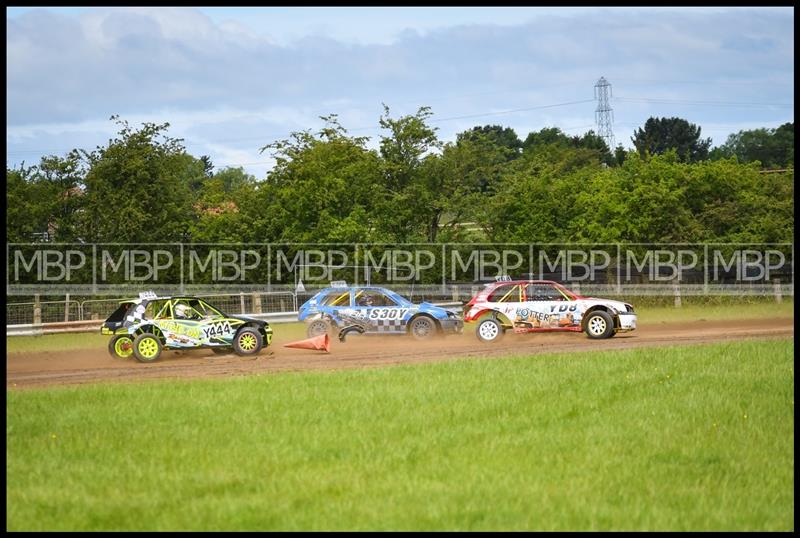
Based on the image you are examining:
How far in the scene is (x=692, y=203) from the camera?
4609 cm

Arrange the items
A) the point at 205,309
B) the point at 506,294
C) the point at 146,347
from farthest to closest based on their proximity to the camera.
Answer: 1. the point at 506,294
2. the point at 205,309
3. the point at 146,347

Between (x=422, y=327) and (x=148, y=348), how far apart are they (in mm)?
6989

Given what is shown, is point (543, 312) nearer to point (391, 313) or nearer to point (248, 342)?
point (391, 313)

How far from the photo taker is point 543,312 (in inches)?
992

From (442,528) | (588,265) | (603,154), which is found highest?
(603,154)

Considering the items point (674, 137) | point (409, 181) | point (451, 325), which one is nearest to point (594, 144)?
point (674, 137)

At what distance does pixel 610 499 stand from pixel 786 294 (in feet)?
109

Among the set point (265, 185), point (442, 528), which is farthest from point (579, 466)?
point (265, 185)

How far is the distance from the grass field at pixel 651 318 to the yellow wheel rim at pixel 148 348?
16.6ft

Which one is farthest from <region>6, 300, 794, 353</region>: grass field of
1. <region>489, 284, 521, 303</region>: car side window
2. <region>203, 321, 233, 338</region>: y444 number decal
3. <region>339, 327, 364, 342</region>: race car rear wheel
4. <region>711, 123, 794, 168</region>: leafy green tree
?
<region>711, 123, 794, 168</region>: leafy green tree

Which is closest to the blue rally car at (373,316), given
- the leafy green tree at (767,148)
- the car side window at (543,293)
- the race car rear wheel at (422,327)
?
the race car rear wheel at (422,327)

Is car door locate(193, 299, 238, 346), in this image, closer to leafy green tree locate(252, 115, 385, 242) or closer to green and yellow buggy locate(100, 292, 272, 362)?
green and yellow buggy locate(100, 292, 272, 362)

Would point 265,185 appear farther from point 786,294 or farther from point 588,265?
point 786,294

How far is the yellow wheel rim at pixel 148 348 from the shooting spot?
2253 centimetres
